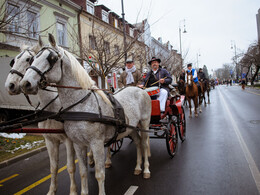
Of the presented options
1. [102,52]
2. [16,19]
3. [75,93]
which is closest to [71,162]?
[75,93]

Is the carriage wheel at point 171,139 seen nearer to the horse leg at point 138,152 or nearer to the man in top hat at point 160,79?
the man in top hat at point 160,79

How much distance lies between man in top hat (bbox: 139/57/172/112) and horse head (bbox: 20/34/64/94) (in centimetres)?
324

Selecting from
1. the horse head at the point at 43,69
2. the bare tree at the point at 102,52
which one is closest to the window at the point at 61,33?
the bare tree at the point at 102,52

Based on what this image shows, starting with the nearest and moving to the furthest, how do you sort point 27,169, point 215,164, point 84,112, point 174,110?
point 84,112 → point 215,164 → point 27,169 → point 174,110

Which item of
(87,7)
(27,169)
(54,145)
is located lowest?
(27,169)

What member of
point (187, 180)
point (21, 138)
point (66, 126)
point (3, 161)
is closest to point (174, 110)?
point (187, 180)

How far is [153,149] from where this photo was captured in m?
5.87

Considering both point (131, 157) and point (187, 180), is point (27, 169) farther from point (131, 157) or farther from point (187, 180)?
point (187, 180)

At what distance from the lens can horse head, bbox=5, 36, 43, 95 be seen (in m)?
2.78

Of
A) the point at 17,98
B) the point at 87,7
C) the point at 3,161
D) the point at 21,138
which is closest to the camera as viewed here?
the point at 3,161

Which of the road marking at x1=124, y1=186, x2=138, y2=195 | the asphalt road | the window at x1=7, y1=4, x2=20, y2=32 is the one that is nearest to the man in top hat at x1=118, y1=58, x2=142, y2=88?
the asphalt road

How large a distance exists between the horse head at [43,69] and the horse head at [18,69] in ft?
1.07

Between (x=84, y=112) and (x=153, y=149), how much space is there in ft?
11.5

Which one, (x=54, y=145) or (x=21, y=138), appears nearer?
(x=54, y=145)
